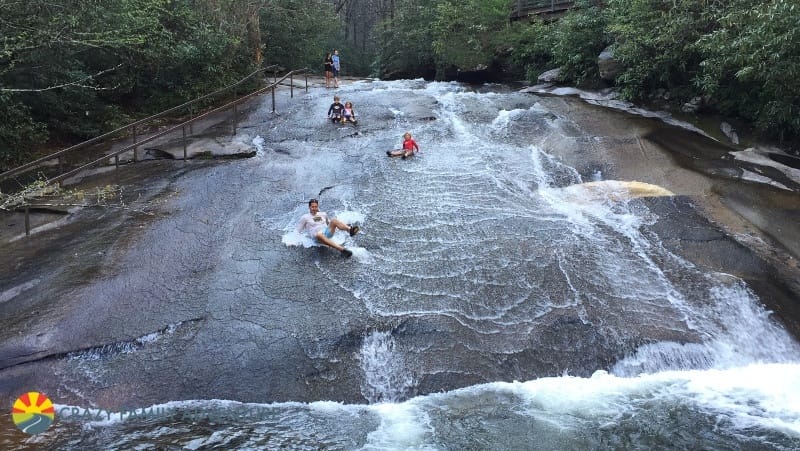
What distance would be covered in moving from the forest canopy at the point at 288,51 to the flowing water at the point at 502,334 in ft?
14.9

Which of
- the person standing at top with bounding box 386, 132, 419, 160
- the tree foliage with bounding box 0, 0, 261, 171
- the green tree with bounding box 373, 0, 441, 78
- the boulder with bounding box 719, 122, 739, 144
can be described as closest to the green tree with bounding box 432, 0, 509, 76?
the green tree with bounding box 373, 0, 441, 78

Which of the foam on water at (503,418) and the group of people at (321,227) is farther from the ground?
the group of people at (321,227)

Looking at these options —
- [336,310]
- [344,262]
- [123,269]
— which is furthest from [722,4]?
[123,269]

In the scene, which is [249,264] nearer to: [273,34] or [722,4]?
[722,4]

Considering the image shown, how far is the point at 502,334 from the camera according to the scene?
7.46 meters

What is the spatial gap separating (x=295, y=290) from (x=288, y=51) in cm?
2255

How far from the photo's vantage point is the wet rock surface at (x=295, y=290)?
679cm

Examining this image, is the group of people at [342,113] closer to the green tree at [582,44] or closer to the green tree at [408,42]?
the green tree at [582,44]

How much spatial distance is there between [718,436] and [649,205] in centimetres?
554

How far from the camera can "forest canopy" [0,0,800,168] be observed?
1163 centimetres

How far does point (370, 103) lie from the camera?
18906 millimetres

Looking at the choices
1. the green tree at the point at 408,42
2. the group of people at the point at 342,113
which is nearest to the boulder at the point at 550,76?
the group of people at the point at 342,113

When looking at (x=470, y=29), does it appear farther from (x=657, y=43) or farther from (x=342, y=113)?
(x=342, y=113)

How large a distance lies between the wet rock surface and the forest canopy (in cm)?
269
